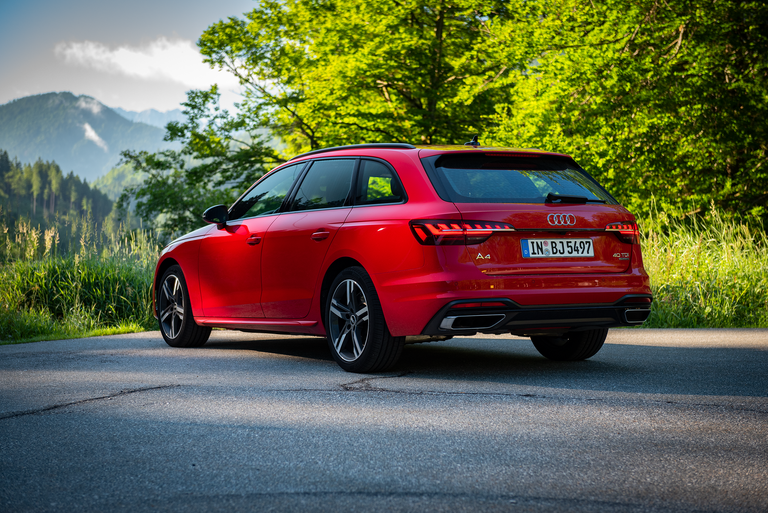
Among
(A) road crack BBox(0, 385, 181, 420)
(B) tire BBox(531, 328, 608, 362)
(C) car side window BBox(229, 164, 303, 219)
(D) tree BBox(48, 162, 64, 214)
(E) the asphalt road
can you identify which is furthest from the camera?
(D) tree BBox(48, 162, 64, 214)

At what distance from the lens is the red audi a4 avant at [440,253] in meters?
5.23

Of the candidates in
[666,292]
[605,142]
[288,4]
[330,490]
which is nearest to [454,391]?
[330,490]

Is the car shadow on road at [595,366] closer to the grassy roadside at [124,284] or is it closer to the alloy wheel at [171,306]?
the alloy wheel at [171,306]

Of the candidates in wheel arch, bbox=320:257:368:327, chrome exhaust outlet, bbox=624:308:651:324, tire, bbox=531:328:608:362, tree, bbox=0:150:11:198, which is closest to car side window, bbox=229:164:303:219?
wheel arch, bbox=320:257:368:327

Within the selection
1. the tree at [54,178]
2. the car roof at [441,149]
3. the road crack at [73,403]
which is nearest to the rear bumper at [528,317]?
the car roof at [441,149]

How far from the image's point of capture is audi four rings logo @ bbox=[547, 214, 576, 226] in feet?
17.9

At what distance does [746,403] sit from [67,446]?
386 cm

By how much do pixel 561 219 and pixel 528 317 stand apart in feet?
2.47

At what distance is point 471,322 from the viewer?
519 cm

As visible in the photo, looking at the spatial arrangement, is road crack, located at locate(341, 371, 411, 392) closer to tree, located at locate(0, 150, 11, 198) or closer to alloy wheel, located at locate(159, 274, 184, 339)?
alloy wheel, located at locate(159, 274, 184, 339)

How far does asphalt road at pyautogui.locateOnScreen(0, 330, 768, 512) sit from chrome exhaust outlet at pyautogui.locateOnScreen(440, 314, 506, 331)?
43cm

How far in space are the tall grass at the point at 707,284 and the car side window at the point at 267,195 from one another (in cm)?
589

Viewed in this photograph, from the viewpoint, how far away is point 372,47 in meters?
22.7

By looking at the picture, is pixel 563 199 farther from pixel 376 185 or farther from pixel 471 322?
pixel 376 185
